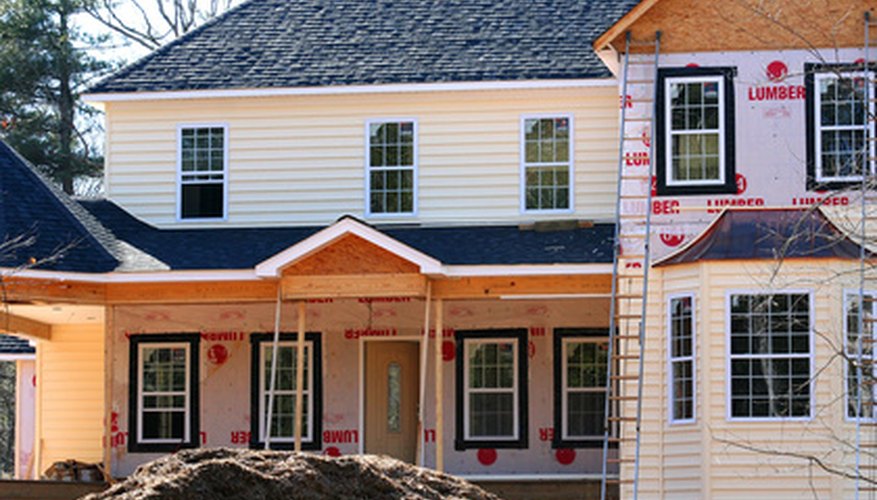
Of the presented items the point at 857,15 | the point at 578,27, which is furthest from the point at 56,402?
the point at 857,15

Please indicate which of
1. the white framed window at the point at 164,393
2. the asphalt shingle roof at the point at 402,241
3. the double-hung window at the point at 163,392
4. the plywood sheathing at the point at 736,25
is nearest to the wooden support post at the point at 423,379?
the asphalt shingle roof at the point at 402,241

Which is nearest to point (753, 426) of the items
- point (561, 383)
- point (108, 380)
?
point (561, 383)

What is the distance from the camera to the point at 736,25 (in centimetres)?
2033

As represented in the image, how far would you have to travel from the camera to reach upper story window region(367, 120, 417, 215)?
23.0 metres

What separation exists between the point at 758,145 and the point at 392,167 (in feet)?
18.3

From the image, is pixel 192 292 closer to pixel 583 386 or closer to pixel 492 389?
pixel 492 389

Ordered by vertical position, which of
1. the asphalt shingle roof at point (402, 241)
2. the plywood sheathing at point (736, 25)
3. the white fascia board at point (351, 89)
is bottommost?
the asphalt shingle roof at point (402, 241)

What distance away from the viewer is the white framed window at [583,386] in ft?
74.0

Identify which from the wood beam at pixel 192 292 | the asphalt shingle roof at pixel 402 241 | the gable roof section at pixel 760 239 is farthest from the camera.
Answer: the wood beam at pixel 192 292

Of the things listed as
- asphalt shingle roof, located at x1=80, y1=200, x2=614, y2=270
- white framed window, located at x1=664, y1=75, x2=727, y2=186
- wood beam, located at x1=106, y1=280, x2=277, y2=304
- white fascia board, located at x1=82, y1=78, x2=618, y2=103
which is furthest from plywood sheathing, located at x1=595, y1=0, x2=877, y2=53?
wood beam, located at x1=106, y1=280, x2=277, y2=304

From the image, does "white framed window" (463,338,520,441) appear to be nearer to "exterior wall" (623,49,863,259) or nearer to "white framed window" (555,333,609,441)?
"white framed window" (555,333,609,441)

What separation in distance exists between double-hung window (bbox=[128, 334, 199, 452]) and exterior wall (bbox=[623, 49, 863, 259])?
728 cm

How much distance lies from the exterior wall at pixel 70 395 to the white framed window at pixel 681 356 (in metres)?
9.71

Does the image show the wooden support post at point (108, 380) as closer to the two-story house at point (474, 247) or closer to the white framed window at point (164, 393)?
the two-story house at point (474, 247)
